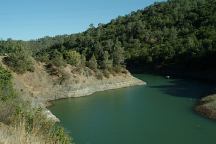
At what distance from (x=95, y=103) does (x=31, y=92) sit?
11.1 m

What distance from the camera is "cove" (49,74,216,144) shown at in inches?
1543

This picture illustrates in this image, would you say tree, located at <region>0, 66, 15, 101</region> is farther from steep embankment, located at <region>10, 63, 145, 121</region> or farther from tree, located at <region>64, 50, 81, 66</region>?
tree, located at <region>64, 50, 81, 66</region>

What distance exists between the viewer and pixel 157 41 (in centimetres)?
14900

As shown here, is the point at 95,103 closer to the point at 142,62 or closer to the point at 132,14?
the point at 142,62

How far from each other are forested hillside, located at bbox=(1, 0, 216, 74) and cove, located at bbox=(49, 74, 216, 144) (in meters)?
19.5

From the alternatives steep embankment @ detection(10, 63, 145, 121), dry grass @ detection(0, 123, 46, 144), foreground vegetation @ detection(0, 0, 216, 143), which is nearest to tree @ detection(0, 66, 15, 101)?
dry grass @ detection(0, 123, 46, 144)

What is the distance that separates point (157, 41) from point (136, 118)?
101 metres

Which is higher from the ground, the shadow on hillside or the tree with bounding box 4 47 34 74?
the tree with bounding box 4 47 34 74

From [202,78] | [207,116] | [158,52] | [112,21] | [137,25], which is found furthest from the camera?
[112,21]

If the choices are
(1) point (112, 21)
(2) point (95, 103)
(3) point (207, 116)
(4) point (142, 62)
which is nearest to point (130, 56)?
(4) point (142, 62)

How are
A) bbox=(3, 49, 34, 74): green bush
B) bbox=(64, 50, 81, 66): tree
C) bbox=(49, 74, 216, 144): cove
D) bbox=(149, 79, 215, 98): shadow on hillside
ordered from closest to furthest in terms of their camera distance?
bbox=(49, 74, 216, 144): cove → bbox=(3, 49, 34, 74): green bush → bbox=(149, 79, 215, 98): shadow on hillside → bbox=(64, 50, 81, 66): tree

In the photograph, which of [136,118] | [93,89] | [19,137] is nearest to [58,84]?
[93,89]

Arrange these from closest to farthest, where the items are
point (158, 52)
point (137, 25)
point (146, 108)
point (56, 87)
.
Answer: point (146, 108) → point (56, 87) → point (158, 52) → point (137, 25)

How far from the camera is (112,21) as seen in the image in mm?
193375
